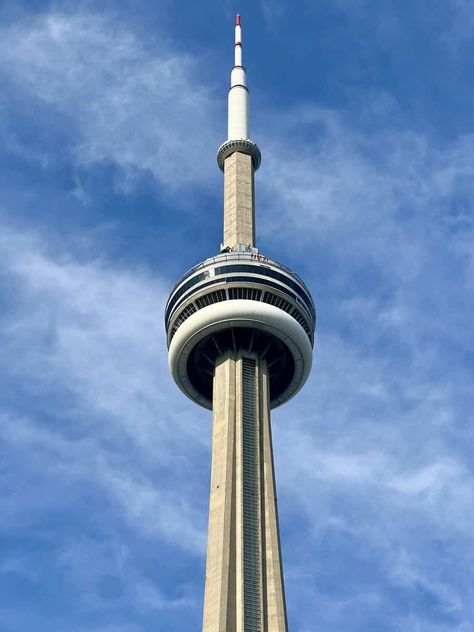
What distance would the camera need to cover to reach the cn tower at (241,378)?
103688 millimetres

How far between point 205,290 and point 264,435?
17171 millimetres

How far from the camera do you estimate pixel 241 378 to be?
388ft

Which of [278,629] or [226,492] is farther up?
[226,492]

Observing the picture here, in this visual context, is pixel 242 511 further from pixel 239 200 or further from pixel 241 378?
pixel 239 200

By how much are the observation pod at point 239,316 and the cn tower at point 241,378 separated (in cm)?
13

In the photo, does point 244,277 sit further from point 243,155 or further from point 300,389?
point 243,155

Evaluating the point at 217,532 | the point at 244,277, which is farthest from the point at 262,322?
the point at 217,532

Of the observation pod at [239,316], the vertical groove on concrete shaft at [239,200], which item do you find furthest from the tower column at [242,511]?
the vertical groove on concrete shaft at [239,200]

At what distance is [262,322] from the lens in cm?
11762

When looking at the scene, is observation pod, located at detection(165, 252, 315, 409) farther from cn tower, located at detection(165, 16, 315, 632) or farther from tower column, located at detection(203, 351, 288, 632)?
tower column, located at detection(203, 351, 288, 632)

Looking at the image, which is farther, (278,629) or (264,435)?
(264,435)

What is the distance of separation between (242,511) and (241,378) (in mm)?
15965

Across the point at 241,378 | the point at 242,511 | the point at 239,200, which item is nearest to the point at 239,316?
the point at 241,378

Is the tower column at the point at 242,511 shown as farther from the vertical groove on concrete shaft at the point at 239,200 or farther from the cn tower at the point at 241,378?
the vertical groove on concrete shaft at the point at 239,200
